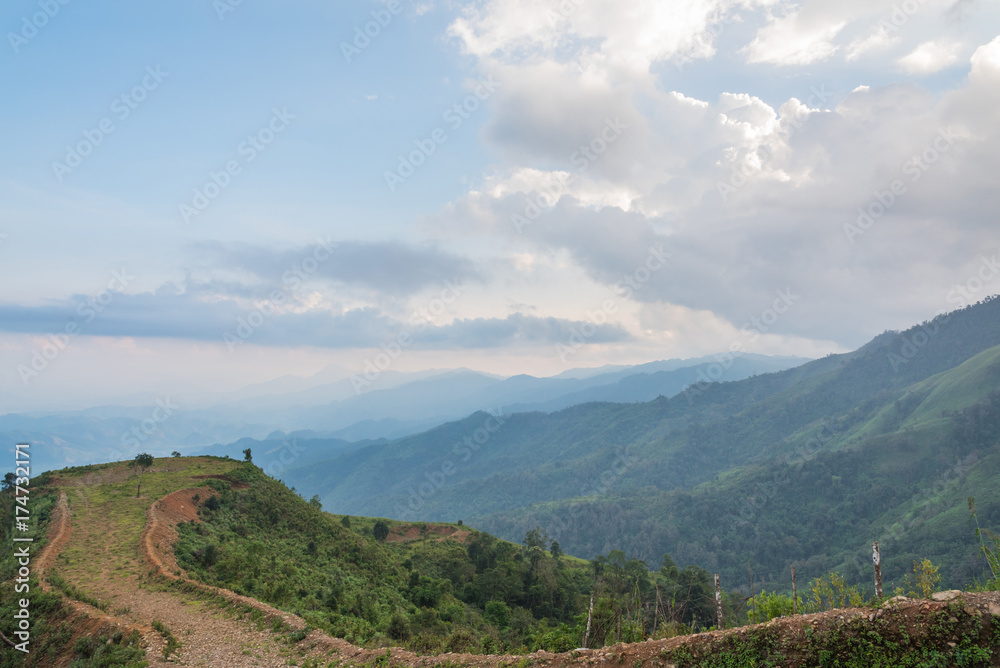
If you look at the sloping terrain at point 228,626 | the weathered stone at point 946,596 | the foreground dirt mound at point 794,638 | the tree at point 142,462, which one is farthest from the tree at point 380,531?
the weathered stone at point 946,596

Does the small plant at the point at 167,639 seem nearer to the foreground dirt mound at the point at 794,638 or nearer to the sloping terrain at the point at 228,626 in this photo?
the sloping terrain at the point at 228,626

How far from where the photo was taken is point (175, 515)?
33.0 meters

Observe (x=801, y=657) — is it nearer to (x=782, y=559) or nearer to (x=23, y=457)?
(x=23, y=457)

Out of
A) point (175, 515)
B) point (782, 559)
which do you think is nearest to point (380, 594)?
point (175, 515)

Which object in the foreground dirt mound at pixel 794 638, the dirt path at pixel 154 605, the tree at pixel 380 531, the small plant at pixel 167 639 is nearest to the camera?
the foreground dirt mound at pixel 794 638

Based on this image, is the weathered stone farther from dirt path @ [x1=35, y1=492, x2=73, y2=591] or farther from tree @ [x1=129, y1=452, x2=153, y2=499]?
tree @ [x1=129, y1=452, x2=153, y2=499]

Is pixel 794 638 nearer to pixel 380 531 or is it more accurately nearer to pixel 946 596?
pixel 946 596

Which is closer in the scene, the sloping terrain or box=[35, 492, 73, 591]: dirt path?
the sloping terrain

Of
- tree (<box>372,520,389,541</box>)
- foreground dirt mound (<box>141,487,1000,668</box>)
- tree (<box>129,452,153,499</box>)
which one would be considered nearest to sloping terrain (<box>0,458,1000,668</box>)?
foreground dirt mound (<box>141,487,1000,668</box>)

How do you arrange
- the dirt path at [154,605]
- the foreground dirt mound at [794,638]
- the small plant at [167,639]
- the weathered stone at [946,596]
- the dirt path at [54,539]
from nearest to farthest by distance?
the foreground dirt mound at [794,638]
the weathered stone at [946,596]
the small plant at [167,639]
the dirt path at [154,605]
the dirt path at [54,539]

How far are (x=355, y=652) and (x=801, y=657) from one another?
12880mm

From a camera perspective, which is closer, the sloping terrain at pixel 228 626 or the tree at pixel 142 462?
the sloping terrain at pixel 228 626

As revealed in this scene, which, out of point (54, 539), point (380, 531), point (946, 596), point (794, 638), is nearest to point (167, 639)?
point (54, 539)

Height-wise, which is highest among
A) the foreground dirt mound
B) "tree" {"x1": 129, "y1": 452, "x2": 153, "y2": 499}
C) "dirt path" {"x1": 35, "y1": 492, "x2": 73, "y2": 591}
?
"tree" {"x1": 129, "y1": 452, "x2": 153, "y2": 499}
